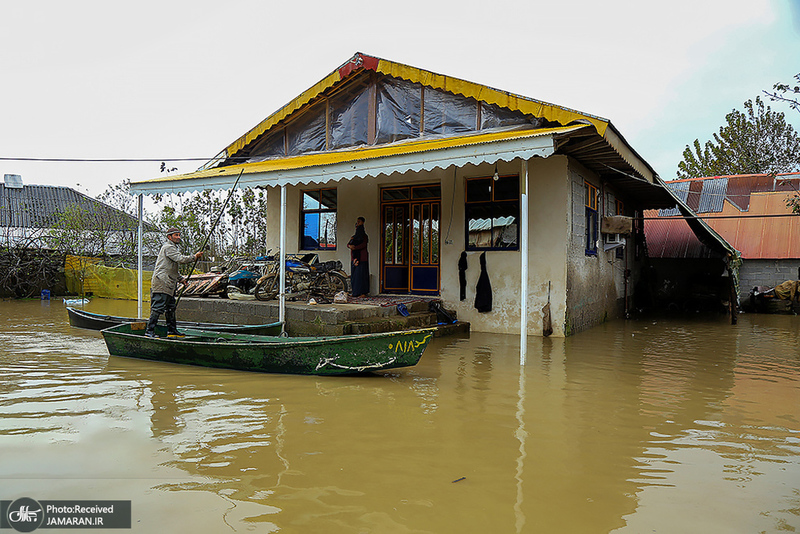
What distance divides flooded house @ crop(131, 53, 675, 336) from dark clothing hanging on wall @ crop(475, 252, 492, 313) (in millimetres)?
52

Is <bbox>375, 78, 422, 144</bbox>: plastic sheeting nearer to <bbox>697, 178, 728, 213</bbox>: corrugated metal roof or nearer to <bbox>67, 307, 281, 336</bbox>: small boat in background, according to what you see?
<bbox>67, 307, 281, 336</bbox>: small boat in background

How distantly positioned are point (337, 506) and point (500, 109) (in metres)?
9.40

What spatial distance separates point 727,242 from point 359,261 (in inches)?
502

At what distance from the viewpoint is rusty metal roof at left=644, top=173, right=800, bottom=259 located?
1788 centimetres

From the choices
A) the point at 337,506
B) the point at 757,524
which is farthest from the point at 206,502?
the point at 757,524

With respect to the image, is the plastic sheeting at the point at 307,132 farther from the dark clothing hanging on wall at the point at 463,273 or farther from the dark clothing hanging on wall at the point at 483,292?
the dark clothing hanging on wall at the point at 483,292

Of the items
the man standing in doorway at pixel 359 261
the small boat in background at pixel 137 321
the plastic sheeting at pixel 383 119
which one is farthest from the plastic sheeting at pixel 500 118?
the small boat in background at pixel 137 321

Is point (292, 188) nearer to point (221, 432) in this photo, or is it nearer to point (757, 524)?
point (221, 432)

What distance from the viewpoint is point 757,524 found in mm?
3092

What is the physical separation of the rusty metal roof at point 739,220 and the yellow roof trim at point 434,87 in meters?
8.72

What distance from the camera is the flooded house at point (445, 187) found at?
10.2 meters

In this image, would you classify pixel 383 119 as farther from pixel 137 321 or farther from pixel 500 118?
pixel 137 321

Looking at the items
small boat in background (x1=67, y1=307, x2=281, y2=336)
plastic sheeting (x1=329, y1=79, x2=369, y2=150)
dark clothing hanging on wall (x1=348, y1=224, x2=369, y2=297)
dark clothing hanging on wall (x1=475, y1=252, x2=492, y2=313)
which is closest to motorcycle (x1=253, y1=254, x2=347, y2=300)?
dark clothing hanging on wall (x1=348, y1=224, x2=369, y2=297)

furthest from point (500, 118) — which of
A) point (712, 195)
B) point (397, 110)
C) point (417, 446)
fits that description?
point (712, 195)
